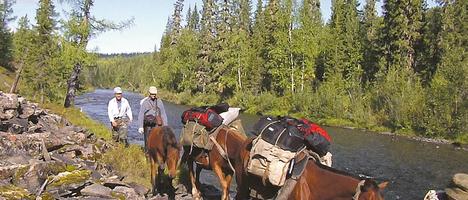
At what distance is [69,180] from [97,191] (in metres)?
0.65

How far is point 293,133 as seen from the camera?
636cm

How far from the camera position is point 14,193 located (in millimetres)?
7457

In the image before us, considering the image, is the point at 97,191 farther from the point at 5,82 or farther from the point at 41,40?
the point at 41,40

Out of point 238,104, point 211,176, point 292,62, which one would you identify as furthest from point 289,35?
point 211,176

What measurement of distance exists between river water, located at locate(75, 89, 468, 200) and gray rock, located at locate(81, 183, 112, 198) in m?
4.96

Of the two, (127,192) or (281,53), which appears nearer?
(127,192)

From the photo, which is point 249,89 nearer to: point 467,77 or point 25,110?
point 467,77

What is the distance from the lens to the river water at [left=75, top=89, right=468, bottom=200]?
16570 mm

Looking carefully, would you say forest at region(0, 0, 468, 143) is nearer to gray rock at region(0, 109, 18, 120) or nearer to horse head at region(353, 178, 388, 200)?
gray rock at region(0, 109, 18, 120)

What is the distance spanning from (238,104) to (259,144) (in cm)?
4639

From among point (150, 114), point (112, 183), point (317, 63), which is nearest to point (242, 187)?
point (112, 183)

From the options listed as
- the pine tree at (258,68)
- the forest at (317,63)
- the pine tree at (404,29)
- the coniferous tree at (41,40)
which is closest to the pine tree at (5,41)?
the forest at (317,63)

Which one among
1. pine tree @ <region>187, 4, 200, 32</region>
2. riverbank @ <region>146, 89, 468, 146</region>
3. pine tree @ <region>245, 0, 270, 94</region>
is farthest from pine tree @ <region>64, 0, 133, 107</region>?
pine tree @ <region>187, 4, 200, 32</region>

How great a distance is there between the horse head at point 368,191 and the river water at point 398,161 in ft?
27.9
